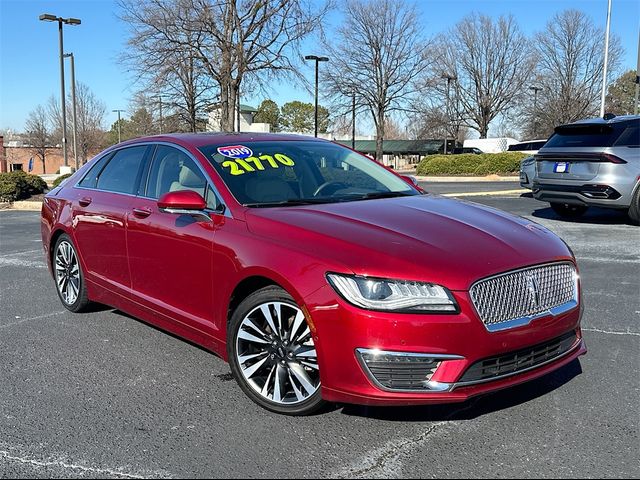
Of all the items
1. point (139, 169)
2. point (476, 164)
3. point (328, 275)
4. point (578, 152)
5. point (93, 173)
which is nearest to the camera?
point (328, 275)

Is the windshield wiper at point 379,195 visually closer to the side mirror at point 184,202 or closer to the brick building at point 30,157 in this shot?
the side mirror at point 184,202

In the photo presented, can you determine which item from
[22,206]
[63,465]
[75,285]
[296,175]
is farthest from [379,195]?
[22,206]

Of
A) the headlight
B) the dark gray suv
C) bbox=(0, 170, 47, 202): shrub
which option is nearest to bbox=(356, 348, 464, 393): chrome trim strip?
the headlight

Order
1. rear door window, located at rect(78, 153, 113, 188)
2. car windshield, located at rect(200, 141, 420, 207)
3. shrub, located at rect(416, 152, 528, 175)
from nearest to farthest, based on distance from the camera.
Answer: car windshield, located at rect(200, 141, 420, 207)
rear door window, located at rect(78, 153, 113, 188)
shrub, located at rect(416, 152, 528, 175)

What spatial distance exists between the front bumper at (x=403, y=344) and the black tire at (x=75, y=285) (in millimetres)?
3162

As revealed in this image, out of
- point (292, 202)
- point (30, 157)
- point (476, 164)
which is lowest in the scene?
point (292, 202)

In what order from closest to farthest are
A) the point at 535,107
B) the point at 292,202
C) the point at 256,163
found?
1. the point at 292,202
2. the point at 256,163
3. the point at 535,107

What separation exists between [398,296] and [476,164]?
29501 mm

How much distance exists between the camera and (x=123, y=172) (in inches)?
200

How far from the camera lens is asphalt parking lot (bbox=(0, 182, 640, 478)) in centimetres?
290

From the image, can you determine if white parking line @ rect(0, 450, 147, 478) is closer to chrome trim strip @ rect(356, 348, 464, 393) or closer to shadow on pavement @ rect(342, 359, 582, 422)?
chrome trim strip @ rect(356, 348, 464, 393)

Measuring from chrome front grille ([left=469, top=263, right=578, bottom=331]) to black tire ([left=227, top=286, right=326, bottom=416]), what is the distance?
0.98 meters

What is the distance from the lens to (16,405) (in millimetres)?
3664

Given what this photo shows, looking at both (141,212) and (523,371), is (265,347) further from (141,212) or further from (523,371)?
(141,212)
